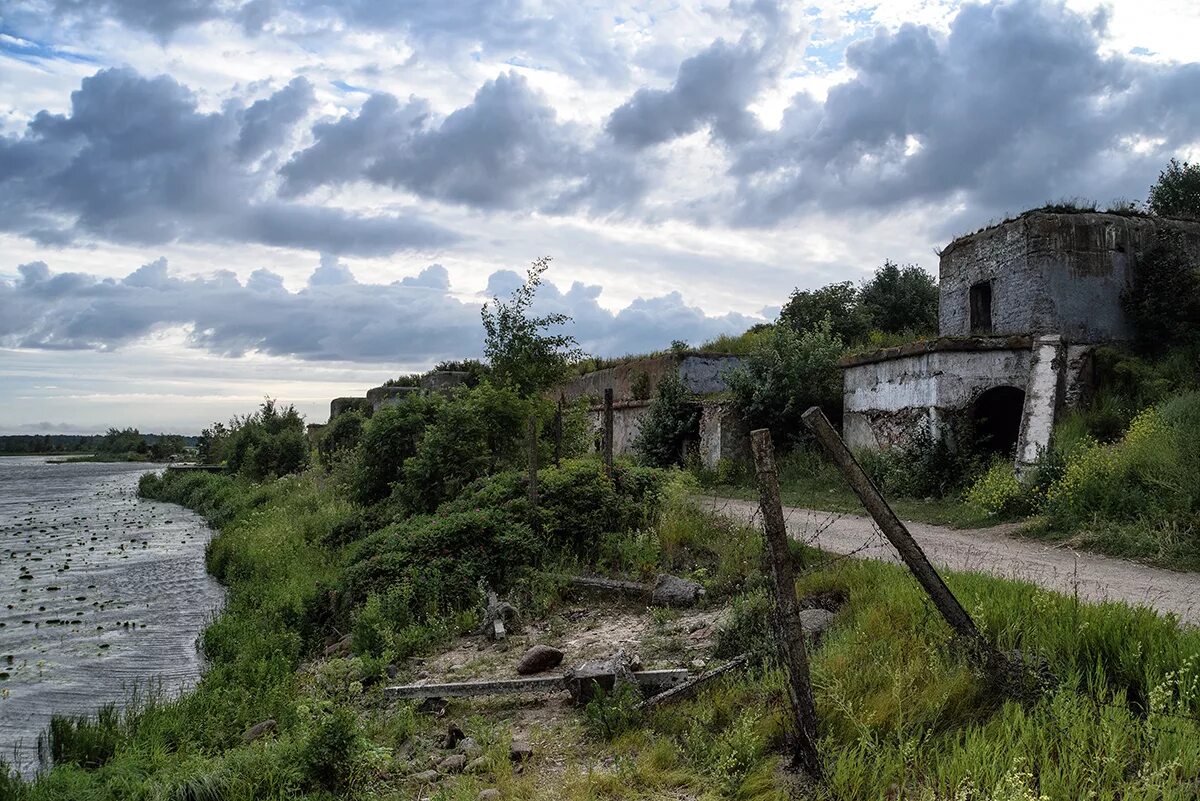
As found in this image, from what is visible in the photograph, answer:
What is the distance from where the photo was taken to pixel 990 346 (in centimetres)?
1420

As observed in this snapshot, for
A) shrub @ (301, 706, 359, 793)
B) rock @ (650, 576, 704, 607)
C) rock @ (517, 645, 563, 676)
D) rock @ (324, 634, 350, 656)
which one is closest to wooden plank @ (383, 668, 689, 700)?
rock @ (517, 645, 563, 676)

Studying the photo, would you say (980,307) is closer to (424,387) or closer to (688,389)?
(688,389)

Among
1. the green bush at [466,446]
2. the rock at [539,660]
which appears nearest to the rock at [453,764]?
the rock at [539,660]

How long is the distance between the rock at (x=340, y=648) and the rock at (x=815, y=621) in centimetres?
522

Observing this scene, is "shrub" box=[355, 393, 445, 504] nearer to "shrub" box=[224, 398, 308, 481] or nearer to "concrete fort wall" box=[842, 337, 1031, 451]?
"concrete fort wall" box=[842, 337, 1031, 451]

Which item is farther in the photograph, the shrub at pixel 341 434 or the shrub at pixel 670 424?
the shrub at pixel 341 434

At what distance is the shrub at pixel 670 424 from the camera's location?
2019cm

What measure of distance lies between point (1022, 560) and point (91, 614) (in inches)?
532

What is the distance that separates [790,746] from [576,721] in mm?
1673

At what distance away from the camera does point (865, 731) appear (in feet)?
14.1

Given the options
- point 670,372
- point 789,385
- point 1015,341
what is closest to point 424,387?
point 670,372

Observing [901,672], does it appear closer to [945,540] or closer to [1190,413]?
[945,540]

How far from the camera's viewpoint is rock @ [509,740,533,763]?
5.18m

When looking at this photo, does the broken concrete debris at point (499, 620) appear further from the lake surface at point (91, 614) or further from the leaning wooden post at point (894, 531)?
the leaning wooden post at point (894, 531)
